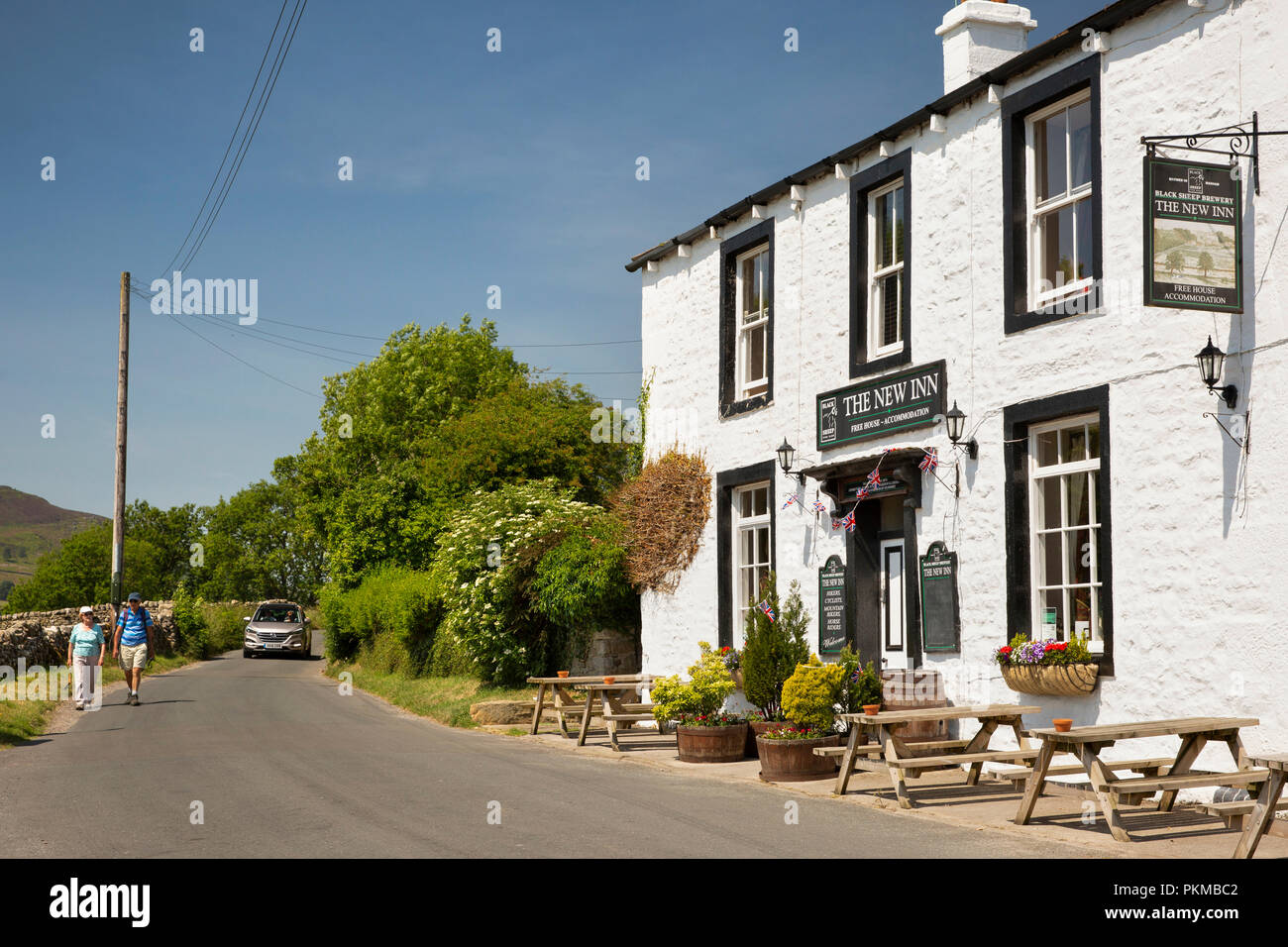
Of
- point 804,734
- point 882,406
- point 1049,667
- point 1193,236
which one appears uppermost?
point 1193,236

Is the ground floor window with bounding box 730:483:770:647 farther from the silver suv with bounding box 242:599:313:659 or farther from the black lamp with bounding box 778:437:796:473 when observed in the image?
the silver suv with bounding box 242:599:313:659

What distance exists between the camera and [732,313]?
16766 millimetres

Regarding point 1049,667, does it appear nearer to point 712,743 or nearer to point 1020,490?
point 1020,490

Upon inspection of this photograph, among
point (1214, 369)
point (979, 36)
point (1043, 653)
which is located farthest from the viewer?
point (979, 36)

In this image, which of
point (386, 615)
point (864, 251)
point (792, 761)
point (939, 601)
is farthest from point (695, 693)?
point (386, 615)

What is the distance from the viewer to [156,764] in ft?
39.9

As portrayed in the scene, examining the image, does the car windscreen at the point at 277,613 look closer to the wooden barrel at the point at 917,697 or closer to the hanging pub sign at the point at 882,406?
the hanging pub sign at the point at 882,406

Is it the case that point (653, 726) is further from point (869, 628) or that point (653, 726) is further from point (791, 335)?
point (791, 335)

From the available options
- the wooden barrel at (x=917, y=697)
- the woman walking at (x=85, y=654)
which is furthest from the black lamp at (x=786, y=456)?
the woman walking at (x=85, y=654)

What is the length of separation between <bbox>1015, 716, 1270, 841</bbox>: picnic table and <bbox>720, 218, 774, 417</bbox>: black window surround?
26.2ft

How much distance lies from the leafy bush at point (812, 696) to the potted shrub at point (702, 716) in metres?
A: 1.61

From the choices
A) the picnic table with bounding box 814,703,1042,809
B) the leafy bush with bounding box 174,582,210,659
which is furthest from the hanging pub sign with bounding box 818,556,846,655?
the leafy bush with bounding box 174,582,210,659

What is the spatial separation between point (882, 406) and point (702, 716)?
398 centimetres
